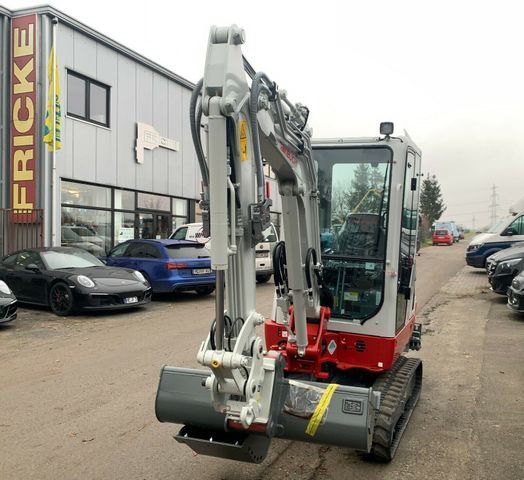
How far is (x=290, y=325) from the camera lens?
4.56 m

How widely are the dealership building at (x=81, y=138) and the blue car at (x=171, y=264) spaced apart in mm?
2677

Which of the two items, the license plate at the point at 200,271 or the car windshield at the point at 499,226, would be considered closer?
the license plate at the point at 200,271

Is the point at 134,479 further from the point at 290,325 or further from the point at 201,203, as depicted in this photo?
the point at 201,203

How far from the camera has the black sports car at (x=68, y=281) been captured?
1032 cm

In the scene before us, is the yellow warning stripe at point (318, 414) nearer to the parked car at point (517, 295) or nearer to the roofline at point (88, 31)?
the parked car at point (517, 295)

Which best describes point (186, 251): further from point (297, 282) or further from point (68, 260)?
point (297, 282)

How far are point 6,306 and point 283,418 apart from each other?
7.06m

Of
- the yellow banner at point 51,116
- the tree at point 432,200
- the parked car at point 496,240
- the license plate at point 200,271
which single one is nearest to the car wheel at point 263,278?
the license plate at point 200,271

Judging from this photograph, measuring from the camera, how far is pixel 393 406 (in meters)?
4.05

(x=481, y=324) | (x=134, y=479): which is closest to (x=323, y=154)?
(x=134, y=479)

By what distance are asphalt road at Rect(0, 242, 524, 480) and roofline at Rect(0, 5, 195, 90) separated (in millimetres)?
8307

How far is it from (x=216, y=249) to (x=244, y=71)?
3.53ft

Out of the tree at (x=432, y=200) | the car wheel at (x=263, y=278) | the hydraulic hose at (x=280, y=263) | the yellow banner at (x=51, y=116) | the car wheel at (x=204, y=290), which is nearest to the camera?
the hydraulic hose at (x=280, y=263)

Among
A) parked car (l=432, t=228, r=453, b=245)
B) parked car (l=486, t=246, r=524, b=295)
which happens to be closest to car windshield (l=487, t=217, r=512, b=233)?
parked car (l=486, t=246, r=524, b=295)
